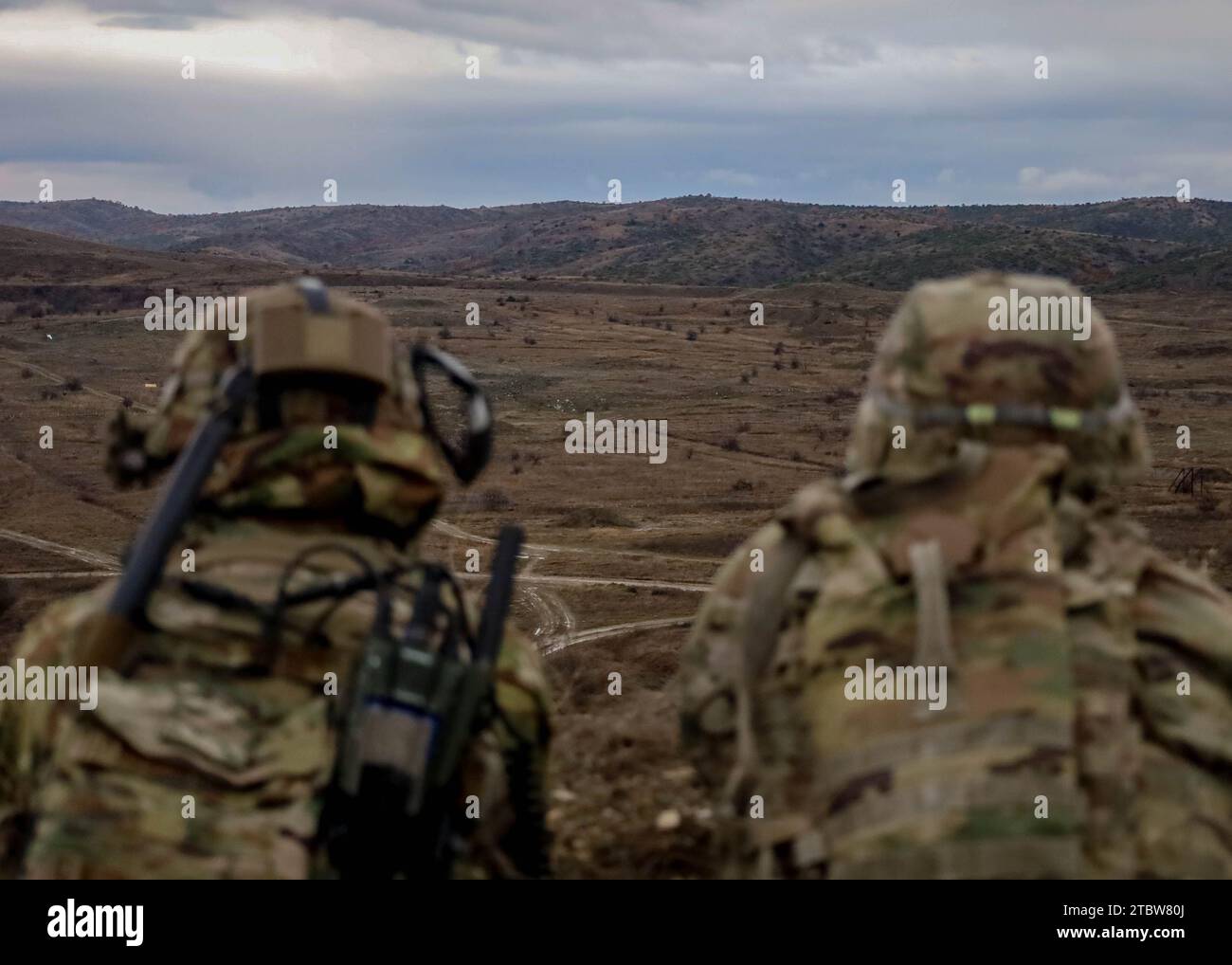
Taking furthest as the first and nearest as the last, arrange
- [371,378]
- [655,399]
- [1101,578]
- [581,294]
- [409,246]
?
[409,246], [581,294], [655,399], [371,378], [1101,578]

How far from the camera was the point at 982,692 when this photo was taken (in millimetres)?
2934

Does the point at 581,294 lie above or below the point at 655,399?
above

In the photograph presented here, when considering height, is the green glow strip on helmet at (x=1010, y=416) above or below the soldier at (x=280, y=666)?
above

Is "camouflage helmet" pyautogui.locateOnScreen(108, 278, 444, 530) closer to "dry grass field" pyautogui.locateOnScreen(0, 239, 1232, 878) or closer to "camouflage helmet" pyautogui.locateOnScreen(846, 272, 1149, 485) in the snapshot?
"camouflage helmet" pyautogui.locateOnScreen(846, 272, 1149, 485)

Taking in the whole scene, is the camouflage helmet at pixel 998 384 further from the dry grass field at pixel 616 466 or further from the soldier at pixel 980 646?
the dry grass field at pixel 616 466

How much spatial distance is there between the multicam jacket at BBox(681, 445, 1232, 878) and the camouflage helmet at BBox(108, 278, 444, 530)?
93 centimetres

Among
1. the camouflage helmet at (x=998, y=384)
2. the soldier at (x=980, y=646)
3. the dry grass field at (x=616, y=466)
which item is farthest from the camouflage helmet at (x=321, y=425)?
the dry grass field at (x=616, y=466)

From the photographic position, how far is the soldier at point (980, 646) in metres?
2.90

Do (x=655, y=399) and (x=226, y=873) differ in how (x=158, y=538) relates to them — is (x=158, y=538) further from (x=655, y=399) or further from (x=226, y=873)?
(x=655, y=399)

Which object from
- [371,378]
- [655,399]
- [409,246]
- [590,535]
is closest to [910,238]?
[409,246]

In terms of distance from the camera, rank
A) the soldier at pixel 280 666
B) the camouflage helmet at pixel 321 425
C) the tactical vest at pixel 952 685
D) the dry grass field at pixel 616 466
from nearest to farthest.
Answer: the tactical vest at pixel 952 685
the soldier at pixel 280 666
the camouflage helmet at pixel 321 425
the dry grass field at pixel 616 466
